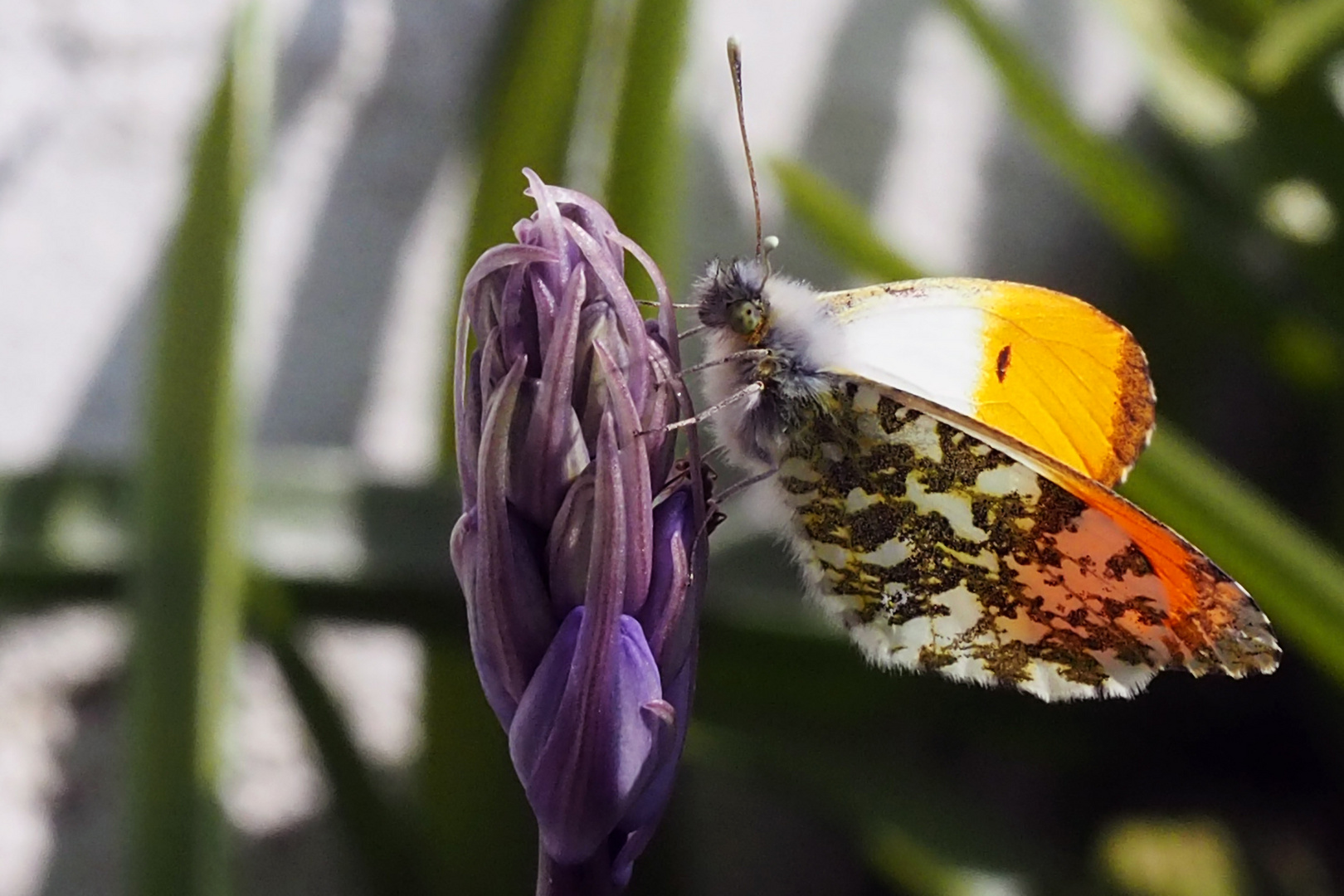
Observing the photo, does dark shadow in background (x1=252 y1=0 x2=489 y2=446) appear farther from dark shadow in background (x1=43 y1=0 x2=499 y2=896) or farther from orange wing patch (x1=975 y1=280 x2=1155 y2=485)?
orange wing patch (x1=975 y1=280 x2=1155 y2=485)

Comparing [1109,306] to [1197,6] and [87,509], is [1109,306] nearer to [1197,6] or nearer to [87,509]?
[1197,6]

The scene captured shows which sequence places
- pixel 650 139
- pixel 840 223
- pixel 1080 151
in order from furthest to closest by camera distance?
pixel 1080 151
pixel 840 223
pixel 650 139

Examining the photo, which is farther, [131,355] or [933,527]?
[131,355]

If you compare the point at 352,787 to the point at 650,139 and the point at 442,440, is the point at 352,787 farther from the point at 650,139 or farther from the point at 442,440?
the point at 650,139

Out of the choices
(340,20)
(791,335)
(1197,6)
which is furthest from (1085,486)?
(1197,6)

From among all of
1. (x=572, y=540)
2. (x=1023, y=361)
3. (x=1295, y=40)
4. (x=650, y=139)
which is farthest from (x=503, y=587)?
(x=1295, y=40)

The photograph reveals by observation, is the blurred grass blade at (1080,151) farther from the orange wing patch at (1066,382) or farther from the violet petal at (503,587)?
the violet petal at (503,587)
